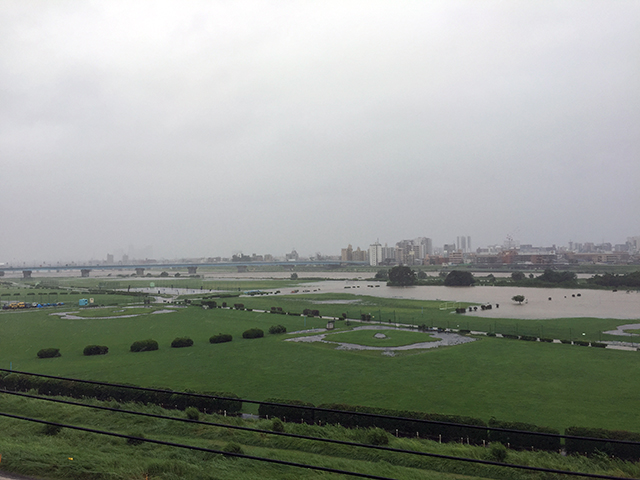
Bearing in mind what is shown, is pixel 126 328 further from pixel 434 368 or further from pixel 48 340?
pixel 434 368

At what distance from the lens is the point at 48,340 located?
28516 mm

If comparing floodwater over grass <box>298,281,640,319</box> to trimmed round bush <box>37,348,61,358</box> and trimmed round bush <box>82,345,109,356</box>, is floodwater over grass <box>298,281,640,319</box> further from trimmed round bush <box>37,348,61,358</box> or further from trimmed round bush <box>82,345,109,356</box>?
trimmed round bush <box>37,348,61,358</box>

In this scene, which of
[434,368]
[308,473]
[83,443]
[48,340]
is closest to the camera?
[308,473]

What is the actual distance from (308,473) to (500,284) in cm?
7994

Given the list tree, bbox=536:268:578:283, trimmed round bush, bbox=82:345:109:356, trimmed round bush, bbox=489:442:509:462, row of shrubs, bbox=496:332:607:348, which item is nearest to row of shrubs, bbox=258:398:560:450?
trimmed round bush, bbox=489:442:509:462

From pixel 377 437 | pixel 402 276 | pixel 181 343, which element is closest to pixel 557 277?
pixel 402 276

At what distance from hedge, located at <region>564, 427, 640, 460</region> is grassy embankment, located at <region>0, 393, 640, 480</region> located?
1.95 ft

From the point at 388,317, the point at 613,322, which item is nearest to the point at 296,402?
the point at 388,317

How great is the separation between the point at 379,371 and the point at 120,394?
440 inches

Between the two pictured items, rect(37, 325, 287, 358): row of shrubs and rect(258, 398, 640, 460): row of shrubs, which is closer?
rect(258, 398, 640, 460): row of shrubs

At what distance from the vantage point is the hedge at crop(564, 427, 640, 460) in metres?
10.1

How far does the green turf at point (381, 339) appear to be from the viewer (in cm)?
2722

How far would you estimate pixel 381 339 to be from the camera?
28484 millimetres

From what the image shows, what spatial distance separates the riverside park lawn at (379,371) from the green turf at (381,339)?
8.07ft
